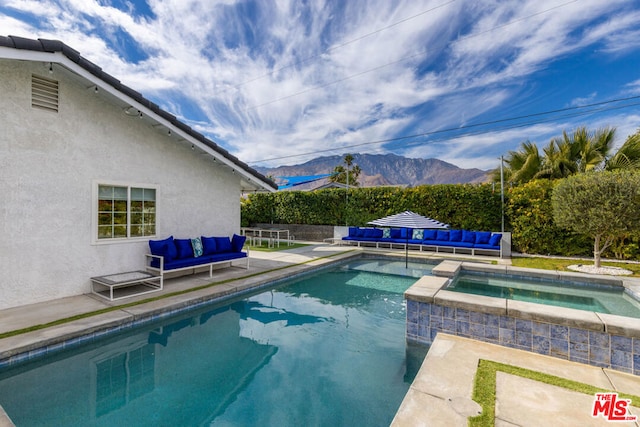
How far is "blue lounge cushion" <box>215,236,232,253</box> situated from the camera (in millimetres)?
9523

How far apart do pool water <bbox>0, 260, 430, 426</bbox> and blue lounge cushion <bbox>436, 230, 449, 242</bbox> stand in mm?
8729

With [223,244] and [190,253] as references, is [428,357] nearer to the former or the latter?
[190,253]

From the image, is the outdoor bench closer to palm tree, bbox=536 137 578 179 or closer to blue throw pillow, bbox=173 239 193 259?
blue throw pillow, bbox=173 239 193 259

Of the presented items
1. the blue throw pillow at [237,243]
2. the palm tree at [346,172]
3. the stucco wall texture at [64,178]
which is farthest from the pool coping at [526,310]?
the palm tree at [346,172]

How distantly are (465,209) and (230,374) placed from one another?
46.9 ft

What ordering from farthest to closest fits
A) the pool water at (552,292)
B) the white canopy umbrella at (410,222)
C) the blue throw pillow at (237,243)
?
the white canopy umbrella at (410,222) → the blue throw pillow at (237,243) → the pool water at (552,292)

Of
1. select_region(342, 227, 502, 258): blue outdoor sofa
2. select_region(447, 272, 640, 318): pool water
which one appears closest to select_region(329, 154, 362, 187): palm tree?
select_region(342, 227, 502, 258): blue outdoor sofa

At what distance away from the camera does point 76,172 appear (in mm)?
6688

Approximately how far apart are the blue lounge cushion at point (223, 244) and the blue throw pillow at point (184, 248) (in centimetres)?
95

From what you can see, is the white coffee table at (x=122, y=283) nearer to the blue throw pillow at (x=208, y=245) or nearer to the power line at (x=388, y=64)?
the blue throw pillow at (x=208, y=245)

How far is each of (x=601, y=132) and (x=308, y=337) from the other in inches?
696

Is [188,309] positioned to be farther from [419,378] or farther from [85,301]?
[419,378]

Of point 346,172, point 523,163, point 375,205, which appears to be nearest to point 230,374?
point 375,205

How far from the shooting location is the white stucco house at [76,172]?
5.80 m
